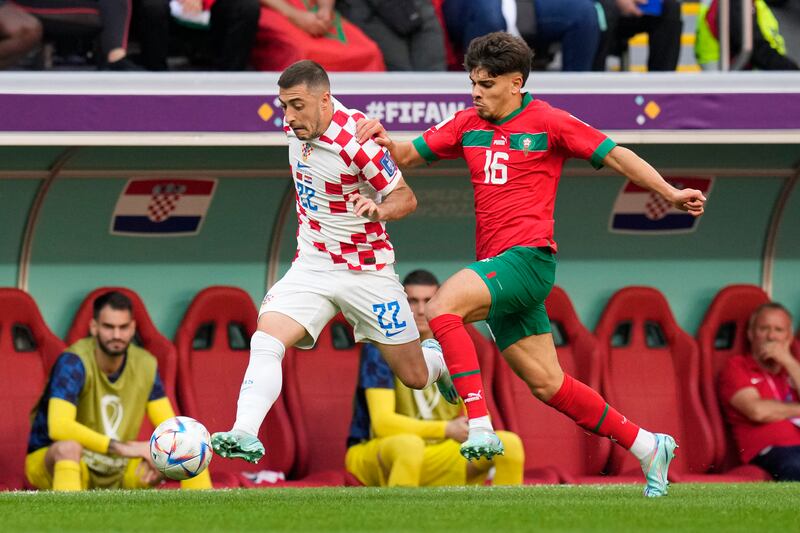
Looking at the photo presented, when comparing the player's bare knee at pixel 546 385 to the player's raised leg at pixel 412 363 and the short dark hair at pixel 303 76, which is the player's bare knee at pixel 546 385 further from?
the short dark hair at pixel 303 76

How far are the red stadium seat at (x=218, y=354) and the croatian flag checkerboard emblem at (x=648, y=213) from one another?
Answer: 7.79 ft

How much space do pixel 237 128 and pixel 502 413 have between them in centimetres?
229

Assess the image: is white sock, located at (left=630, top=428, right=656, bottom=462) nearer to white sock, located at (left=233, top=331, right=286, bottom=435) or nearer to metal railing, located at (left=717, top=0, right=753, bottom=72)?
white sock, located at (left=233, top=331, right=286, bottom=435)

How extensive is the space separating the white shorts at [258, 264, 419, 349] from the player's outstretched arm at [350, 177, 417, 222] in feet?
1.08

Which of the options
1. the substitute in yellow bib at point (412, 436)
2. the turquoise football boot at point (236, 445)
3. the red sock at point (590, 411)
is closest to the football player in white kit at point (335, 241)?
the turquoise football boot at point (236, 445)

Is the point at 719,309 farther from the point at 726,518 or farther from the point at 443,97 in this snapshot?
the point at 726,518

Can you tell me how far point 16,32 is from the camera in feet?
27.8

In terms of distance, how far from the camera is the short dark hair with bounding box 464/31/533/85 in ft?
20.8

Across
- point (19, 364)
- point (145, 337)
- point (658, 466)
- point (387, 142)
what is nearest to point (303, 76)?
point (387, 142)

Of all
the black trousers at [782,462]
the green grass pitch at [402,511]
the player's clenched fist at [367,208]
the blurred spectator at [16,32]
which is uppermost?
the blurred spectator at [16,32]

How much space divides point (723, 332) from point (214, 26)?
3.60 metres

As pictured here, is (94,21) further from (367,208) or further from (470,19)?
(367,208)

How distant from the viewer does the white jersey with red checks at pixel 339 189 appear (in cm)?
646

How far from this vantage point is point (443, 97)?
844cm
